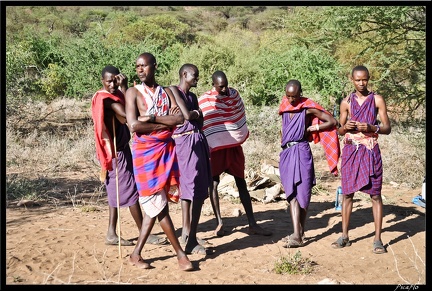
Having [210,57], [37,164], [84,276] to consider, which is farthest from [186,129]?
[210,57]

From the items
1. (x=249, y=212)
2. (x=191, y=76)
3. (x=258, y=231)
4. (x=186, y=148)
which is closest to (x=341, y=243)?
(x=258, y=231)

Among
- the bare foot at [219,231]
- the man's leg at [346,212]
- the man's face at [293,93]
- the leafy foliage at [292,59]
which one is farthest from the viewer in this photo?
the leafy foliage at [292,59]

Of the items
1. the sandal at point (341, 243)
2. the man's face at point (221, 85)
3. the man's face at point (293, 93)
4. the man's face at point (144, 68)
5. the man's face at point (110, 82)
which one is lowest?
the sandal at point (341, 243)

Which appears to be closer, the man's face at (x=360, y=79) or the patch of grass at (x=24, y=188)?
the man's face at (x=360, y=79)

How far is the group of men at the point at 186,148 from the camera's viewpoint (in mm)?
4148

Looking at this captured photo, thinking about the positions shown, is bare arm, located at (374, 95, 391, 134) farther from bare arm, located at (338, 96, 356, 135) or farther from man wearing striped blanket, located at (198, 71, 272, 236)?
man wearing striped blanket, located at (198, 71, 272, 236)

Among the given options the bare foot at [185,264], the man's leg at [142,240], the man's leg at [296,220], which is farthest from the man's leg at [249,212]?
the man's leg at [142,240]

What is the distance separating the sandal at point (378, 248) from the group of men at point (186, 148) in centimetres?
3

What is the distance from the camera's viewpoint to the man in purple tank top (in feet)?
15.8

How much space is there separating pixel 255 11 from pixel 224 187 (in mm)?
42914

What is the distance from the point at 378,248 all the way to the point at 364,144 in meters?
0.95

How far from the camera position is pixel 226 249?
4.93 m

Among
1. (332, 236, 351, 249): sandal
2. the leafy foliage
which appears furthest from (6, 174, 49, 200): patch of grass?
(332, 236, 351, 249): sandal

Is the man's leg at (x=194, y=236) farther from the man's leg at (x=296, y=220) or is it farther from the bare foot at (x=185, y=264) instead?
the man's leg at (x=296, y=220)
